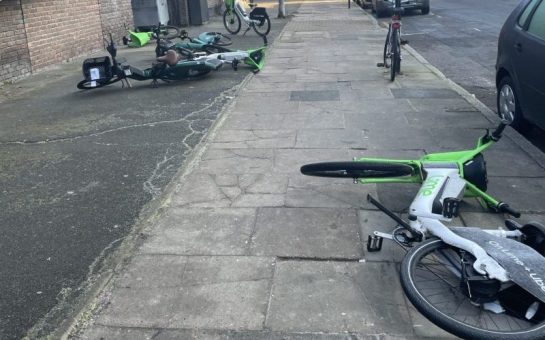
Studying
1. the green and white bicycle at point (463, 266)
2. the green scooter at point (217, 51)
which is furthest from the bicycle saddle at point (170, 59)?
the green and white bicycle at point (463, 266)

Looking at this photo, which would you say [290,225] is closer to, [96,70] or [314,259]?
[314,259]

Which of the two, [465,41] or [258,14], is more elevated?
[258,14]

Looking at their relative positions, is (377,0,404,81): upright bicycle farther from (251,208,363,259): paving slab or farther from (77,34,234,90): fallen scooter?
(251,208,363,259): paving slab

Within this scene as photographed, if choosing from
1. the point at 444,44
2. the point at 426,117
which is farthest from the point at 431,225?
the point at 444,44

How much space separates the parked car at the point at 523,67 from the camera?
597 cm

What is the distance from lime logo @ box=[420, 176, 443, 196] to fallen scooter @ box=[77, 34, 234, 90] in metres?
6.69

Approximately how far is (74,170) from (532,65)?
5.19 metres

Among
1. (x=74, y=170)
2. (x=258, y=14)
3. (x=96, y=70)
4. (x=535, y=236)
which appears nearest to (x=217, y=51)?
(x=96, y=70)

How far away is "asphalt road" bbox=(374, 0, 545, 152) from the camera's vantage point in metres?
9.95

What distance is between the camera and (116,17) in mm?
16344

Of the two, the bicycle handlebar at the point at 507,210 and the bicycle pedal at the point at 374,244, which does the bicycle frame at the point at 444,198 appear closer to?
the bicycle handlebar at the point at 507,210

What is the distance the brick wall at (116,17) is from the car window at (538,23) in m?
12.1

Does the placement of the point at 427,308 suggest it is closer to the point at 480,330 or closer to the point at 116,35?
the point at 480,330

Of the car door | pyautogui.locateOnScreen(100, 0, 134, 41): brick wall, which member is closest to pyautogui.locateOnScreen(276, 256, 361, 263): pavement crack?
the car door
